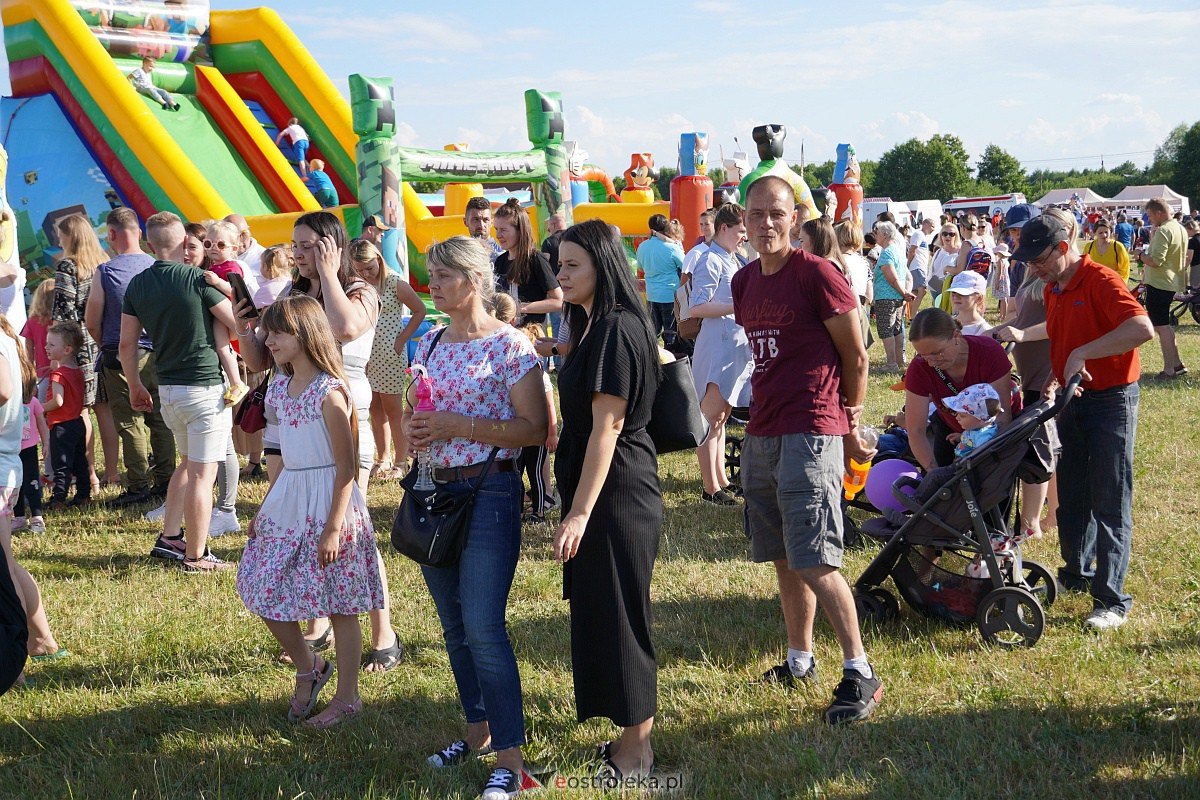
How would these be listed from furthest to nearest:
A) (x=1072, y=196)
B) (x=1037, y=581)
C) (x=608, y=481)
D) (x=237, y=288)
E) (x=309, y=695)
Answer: (x=1072, y=196) → (x=237, y=288) → (x=1037, y=581) → (x=309, y=695) → (x=608, y=481)

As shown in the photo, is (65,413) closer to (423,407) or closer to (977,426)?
(423,407)

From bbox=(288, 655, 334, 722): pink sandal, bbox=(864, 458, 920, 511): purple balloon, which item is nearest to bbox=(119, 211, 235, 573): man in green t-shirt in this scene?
bbox=(288, 655, 334, 722): pink sandal

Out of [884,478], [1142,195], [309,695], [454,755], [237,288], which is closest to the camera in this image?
[454,755]

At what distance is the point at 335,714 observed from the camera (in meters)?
3.91

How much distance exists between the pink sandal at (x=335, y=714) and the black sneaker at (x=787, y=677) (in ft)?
5.20

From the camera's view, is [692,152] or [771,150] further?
[692,152]

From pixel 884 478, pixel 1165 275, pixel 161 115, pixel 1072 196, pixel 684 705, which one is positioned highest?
pixel 1072 196

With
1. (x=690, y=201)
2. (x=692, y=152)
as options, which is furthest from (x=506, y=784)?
(x=692, y=152)

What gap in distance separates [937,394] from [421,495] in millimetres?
2577

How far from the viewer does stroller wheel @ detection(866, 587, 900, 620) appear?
4.71 m

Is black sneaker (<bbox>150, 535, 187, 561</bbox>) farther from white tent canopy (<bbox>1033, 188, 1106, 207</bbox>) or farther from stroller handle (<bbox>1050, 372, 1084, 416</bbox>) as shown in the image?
white tent canopy (<bbox>1033, 188, 1106, 207</bbox>)

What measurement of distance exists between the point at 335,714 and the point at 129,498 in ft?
13.9

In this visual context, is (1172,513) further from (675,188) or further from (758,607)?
(675,188)

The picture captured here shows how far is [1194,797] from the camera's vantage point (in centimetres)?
308
